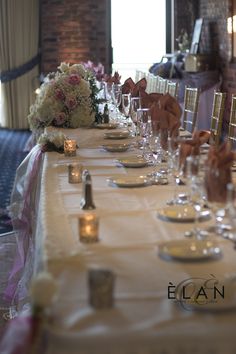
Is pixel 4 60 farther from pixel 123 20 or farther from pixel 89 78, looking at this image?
pixel 89 78

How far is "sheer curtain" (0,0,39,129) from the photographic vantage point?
421 inches

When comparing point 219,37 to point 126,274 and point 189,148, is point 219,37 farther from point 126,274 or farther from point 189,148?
point 126,274

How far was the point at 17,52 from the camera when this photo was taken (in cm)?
1086

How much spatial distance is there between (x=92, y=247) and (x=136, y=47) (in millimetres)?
9486

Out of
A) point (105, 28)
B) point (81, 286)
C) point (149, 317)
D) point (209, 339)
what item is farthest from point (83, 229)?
point (105, 28)

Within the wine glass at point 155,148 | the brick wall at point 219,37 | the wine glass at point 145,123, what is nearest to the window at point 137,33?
the brick wall at point 219,37

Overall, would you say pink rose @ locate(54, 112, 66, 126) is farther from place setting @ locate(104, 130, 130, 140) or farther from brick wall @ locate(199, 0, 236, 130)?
brick wall @ locate(199, 0, 236, 130)

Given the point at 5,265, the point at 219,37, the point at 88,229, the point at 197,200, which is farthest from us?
the point at 219,37

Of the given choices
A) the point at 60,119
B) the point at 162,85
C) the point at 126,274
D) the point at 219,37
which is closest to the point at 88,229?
the point at 126,274

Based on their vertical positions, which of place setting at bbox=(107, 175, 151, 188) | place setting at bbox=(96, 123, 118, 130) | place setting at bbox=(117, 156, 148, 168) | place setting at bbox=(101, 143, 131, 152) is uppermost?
place setting at bbox=(107, 175, 151, 188)

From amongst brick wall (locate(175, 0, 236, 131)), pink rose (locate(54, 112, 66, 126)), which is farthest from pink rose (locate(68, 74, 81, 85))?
brick wall (locate(175, 0, 236, 131))

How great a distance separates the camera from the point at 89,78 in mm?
4906

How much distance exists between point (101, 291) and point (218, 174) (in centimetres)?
73
